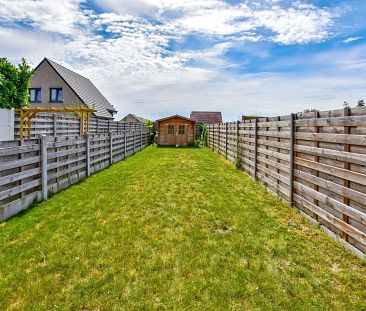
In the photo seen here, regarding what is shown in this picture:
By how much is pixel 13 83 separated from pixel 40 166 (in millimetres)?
9894

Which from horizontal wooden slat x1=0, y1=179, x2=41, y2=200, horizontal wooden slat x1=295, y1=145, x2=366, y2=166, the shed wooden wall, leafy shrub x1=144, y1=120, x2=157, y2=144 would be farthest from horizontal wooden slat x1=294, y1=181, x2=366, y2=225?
leafy shrub x1=144, y1=120, x2=157, y2=144

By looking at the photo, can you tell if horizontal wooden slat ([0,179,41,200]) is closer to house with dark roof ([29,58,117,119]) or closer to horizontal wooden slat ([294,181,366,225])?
horizontal wooden slat ([294,181,366,225])

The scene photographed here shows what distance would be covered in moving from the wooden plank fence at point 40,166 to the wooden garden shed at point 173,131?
15184mm

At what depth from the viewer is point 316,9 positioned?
7582 millimetres

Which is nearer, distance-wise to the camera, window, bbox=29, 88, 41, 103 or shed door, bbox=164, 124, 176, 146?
shed door, bbox=164, 124, 176, 146

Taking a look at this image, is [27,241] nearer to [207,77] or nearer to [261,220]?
[261,220]

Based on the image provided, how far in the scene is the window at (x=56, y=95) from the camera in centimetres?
2488

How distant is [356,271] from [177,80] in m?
19.7

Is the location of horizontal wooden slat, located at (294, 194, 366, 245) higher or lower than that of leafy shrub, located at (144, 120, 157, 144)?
lower

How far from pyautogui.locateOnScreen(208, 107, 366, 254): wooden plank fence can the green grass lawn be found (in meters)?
0.29

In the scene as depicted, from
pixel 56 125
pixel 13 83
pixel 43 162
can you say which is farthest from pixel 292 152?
pixel 13 83

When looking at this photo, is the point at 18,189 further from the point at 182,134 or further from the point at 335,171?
the point at 182,134

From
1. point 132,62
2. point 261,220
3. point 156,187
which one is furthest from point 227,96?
point 261,220

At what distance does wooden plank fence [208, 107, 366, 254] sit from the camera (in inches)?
134
